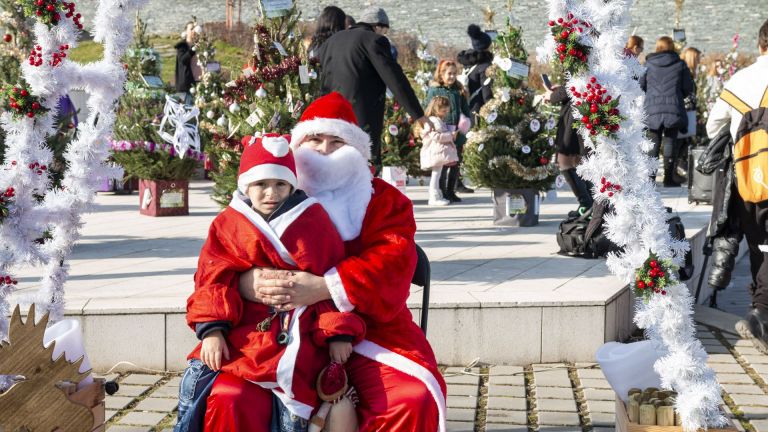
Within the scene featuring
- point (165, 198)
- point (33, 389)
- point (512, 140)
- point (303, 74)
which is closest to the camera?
point (33, 389)

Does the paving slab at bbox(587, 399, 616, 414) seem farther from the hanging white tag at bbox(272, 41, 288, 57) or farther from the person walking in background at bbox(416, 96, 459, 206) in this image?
the person walking in background at bbox(416, 96, 459, 206)

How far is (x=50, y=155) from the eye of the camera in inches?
153

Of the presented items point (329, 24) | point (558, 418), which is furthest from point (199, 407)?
point (329, 24)

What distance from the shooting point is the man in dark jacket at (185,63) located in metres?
15.8

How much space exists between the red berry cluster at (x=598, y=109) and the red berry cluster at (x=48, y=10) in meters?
1.91

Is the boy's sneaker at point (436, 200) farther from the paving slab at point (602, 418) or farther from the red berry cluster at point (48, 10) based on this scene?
the red berry cluster at point (48, 10)

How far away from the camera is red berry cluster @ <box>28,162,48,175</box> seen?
3.83 metres

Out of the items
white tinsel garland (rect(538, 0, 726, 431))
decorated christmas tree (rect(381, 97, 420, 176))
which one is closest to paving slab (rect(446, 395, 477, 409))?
white tinsel garland (rect(538, 0, 726, 431))

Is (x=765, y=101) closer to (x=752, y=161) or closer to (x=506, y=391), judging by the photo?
(x=752, y=161)

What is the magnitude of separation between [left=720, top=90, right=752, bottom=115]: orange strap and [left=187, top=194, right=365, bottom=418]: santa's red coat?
10.7ft

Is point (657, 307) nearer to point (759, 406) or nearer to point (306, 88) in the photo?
point (759, 406)

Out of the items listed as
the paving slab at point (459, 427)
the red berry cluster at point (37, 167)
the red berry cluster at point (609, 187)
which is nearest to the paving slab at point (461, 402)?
the paving slab at point (459, 427)

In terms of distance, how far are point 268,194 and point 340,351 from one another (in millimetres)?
568

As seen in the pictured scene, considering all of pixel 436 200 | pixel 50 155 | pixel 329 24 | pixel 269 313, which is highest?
pixel 329 24
